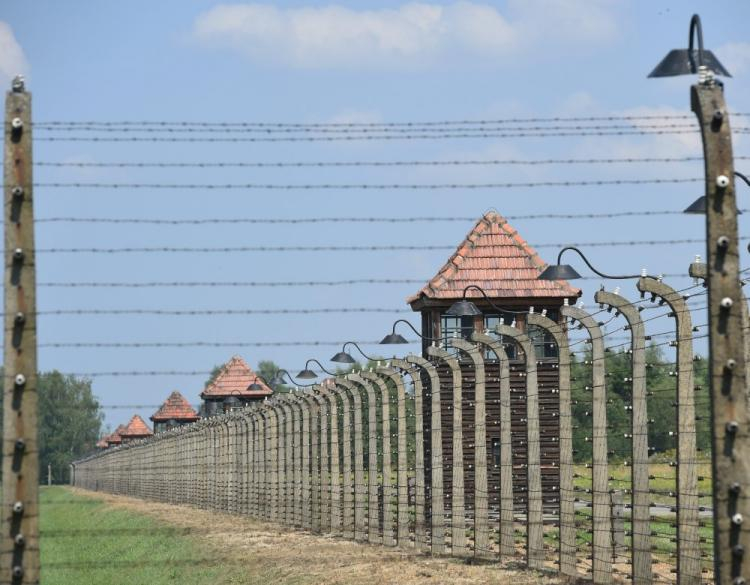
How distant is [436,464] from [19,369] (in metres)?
12.9

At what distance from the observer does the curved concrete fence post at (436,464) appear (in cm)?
2291

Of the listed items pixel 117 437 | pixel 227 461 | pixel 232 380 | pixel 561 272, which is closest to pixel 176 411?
pixel 232 380

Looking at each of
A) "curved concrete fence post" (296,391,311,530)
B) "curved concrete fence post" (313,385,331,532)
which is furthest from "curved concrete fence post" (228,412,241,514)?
"curved concrete fence post" (313,385,331,532)

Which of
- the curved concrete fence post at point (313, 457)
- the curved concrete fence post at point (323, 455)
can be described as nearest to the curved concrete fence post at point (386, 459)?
the curved concrete fence post at point (323, 455)

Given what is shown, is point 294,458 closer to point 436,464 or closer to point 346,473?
point 346,473

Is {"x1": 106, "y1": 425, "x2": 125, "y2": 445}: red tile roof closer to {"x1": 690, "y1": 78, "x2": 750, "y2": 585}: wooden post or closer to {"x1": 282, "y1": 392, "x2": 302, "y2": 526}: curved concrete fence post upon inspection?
{"x1": 282, "y1": 392, "x2": 302, "y2": 526}: curved concrete fence post

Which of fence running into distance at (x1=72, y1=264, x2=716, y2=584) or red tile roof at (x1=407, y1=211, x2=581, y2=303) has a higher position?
red tile roof at (x1=407, y1=211, x2=581, y2=303)

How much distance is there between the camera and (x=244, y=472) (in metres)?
46.7

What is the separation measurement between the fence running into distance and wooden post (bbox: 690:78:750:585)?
4011mm

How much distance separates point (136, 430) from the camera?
150 m

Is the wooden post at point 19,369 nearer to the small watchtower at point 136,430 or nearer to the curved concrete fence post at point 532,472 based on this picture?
the curved concrete fence post at point 532,472

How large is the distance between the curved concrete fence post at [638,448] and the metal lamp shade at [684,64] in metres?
5.25

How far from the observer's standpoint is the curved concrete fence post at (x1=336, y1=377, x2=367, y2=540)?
2852cm

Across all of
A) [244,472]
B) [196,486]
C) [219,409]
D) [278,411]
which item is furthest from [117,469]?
[278,411]
